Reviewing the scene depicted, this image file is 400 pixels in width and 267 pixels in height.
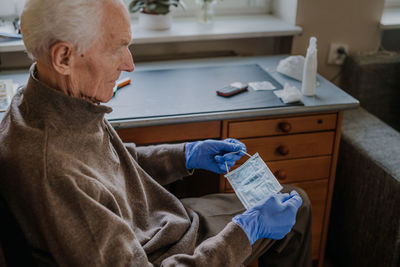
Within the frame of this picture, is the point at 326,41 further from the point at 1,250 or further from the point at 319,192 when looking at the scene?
the point at 1,250

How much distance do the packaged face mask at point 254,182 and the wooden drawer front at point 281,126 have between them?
23 cm

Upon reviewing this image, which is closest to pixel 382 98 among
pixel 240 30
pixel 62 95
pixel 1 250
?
pixel 240 30

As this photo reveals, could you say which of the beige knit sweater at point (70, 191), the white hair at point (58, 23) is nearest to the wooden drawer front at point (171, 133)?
the beige knit sweater at point (70, 191)

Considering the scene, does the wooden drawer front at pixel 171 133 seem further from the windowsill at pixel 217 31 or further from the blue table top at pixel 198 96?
the windowsill at pixel 217 31

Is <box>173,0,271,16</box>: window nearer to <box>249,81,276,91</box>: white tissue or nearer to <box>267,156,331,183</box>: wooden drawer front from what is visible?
<box>249,81,276,91</box>: white tissue

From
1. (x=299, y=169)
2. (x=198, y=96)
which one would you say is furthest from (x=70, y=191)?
(x=299, y=169)

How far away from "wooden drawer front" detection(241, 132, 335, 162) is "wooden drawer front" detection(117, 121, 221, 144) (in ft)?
0.45

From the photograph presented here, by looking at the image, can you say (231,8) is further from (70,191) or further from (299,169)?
(70,191)

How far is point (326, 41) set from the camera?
217 cm

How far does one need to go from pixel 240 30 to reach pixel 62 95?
128 cm

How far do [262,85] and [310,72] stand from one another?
0.20 metres

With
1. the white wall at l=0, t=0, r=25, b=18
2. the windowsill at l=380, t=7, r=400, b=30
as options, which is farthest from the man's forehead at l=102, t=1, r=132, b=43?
the windowsill at l=380, t=7, r=400, b=30

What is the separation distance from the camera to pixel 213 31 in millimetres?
2066

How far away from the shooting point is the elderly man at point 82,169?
93cm
